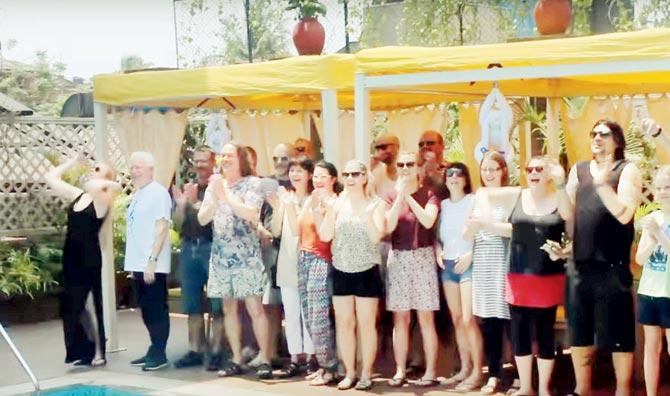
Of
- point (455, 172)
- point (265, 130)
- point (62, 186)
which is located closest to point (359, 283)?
point (455, 172)

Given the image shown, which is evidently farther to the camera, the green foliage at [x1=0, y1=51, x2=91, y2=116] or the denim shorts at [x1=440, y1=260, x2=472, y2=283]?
the green foliage at [x1=0, y1=51, x2=91, y2=116]

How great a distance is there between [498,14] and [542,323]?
8.19 metres

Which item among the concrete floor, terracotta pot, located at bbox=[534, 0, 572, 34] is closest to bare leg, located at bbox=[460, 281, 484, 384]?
the concrete floor

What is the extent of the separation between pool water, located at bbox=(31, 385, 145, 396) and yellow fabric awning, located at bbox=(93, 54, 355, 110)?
2452mm

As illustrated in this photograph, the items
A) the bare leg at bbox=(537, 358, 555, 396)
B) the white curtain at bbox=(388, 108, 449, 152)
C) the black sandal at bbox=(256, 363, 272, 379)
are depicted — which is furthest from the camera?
the white curtain at bbox=(388, 108, 449, 152)

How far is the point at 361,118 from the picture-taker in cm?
792

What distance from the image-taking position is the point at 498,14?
1434 cm

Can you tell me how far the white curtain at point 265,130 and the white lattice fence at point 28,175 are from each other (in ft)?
5.66

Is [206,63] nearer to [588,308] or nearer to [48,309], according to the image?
[48,309]

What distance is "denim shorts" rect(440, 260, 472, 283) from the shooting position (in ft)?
24.4

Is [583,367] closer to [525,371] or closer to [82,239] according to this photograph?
[525,371]

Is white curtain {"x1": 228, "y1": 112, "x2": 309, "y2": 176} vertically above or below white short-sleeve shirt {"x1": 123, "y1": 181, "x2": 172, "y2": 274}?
above

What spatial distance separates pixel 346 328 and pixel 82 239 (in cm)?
249

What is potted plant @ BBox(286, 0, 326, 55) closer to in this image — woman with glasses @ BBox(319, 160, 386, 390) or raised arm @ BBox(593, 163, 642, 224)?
woman with glasses @ BBox(319, 160, 386, 390)
